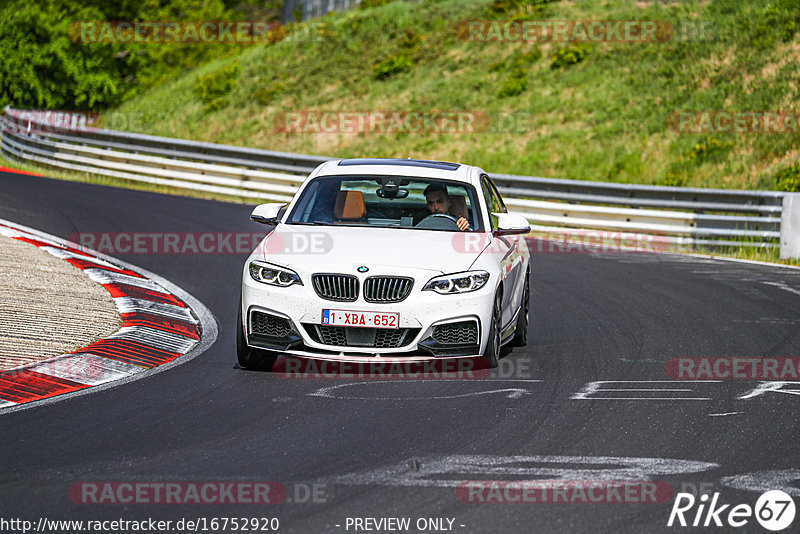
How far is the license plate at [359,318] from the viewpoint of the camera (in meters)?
8.22

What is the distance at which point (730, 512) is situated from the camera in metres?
5.25

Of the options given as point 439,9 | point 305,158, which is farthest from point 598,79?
point 305,158

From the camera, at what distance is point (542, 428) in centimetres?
698

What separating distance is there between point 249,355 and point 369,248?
1196 mm

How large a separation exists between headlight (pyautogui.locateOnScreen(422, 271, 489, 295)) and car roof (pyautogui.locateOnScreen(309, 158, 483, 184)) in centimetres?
152

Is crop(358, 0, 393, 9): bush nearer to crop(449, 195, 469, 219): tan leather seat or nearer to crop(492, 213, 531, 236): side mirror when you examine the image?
crop(449, 195, 469, 219): tan leather seat

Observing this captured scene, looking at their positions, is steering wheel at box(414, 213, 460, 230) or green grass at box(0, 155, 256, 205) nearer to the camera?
steering wheel at box(414, 213, 460, 230)

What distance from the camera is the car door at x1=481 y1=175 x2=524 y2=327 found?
30.1ft

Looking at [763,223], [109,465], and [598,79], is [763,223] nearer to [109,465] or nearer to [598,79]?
[109,465]

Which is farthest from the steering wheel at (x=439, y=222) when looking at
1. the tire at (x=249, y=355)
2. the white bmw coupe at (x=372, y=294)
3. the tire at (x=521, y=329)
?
the tire at (x=249, y=355)

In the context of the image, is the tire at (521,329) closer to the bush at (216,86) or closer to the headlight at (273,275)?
the headlight at (273,275)

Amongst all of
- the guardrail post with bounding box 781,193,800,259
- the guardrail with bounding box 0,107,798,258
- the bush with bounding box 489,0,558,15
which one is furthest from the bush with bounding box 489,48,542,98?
the guardrail post with bounding box 781,193,800,259

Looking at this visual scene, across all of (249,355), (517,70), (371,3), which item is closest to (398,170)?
(249,355)

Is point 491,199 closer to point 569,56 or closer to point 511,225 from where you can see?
point 511,225
